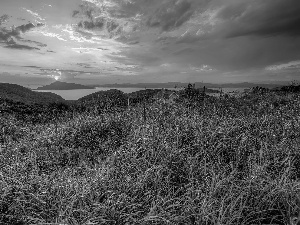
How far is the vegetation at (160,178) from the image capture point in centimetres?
338

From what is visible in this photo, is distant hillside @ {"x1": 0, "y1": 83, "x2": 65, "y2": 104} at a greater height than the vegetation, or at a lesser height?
greater

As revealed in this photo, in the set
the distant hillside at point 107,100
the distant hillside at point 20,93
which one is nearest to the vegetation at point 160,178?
the distant hillside at point 107,100

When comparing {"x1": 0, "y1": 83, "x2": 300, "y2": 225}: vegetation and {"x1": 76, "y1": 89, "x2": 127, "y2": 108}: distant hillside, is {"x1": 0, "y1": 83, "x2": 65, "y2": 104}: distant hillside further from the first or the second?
{"x1": 0, "y1": 83, "x2": 300, "y2": 225}: vegetation

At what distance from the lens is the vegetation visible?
133 inches

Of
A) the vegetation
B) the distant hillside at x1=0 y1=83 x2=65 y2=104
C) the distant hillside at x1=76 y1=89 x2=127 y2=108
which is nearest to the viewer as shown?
the vegetation

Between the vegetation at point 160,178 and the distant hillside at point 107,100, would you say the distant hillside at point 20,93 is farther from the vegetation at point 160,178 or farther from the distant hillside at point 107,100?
the vegetation at point 160,178

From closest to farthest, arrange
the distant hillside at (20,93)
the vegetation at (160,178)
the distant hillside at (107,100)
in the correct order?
the vegetation at (160,178), the distant hillside at (107,100), the distant hillside at (20,93)

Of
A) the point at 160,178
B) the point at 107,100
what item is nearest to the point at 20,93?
the point at 107,100

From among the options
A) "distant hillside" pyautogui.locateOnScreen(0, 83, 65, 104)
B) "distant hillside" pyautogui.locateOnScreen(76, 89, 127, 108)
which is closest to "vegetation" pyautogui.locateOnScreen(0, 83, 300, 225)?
"distant hillside" pyautogui.locateOnScreen(76, 89, 127, 108)

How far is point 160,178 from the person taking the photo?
4.20 metres

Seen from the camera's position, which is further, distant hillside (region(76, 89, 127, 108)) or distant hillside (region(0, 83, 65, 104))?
distant hillside (region(0, 83, 65, 104))

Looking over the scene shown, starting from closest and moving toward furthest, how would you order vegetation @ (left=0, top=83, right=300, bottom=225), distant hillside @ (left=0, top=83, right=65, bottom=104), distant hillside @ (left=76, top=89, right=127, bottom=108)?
vegetation @ (left=0, top=83, right=300, bottom=225), distant hillside @ (left=76, top=89, right=127, bottom=108), distant hillside @ (left=0, top=83, right=65, bottom=104)

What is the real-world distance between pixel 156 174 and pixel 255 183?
1.52 metres

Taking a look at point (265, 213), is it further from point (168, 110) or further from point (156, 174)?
point (168, 110)
